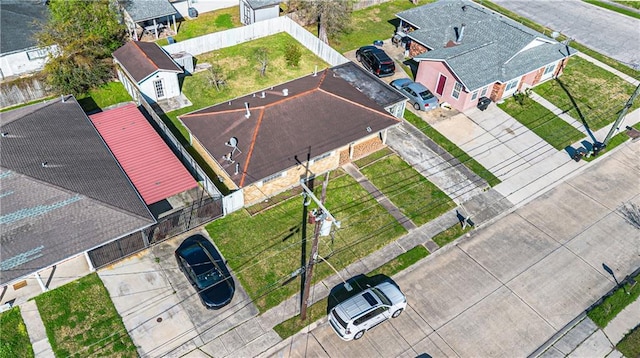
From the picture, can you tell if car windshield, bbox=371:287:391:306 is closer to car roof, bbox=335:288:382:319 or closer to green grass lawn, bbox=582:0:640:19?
car roof, bbox=335:288:382:319

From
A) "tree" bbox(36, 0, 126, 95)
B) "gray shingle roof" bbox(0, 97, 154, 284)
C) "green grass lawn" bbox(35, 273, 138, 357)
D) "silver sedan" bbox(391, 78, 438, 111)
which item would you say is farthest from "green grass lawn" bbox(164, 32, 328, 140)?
"green grass lawn" bbox(35, 273, 138, 357)

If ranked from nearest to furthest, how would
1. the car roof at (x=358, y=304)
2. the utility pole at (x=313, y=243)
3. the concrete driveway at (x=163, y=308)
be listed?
the utility pole at (x=313, y=243)
the concrete driveway at (x=163, y=308)
the car roof at (x=358, y=304)

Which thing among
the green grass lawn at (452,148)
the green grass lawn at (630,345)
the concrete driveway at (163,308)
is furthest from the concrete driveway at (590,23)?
the concrete driveway at (163,308)

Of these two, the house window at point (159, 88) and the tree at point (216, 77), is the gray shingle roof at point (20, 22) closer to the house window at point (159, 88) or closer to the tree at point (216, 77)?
the house window at point (159, 88)

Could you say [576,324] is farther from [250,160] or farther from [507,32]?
[507,32]

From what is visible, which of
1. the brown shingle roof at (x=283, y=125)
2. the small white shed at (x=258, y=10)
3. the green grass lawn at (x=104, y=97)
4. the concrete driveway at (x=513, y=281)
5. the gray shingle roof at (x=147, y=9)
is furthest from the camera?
the small white shed at (x=258, y=10)

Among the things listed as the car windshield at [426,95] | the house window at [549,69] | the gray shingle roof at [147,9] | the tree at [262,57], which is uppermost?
the gray shingle roof at [147,9]
